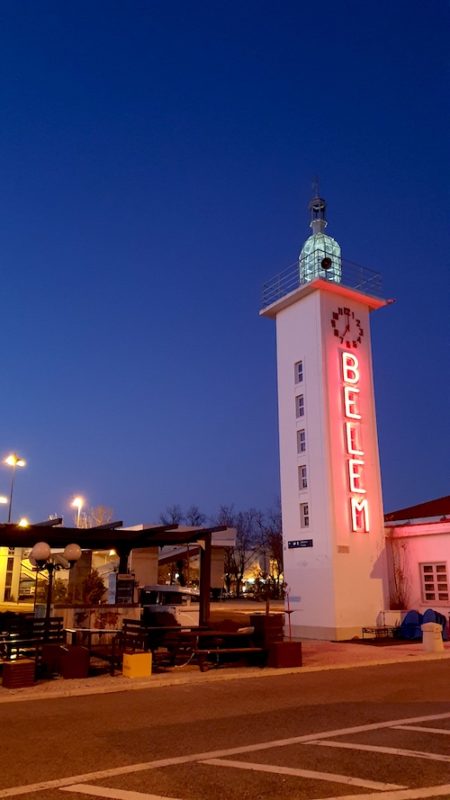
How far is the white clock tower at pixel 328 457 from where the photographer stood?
21953mm

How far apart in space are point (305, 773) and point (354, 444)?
17.9 m

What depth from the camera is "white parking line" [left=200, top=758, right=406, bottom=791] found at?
580cm

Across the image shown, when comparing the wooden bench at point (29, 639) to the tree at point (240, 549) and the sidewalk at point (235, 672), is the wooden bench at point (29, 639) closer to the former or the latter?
the sidewalk at point (235, 672)

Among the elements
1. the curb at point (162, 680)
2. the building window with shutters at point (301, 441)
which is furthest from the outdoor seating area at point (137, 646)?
the building window with shutters at point (301, 441)

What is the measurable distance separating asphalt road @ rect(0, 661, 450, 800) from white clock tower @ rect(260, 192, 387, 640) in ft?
33.9

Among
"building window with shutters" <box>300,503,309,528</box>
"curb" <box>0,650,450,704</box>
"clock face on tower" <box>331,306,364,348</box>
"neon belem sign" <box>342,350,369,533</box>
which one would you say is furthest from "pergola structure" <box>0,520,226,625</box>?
"clock face on tower" <box>331,306,364,348</box>

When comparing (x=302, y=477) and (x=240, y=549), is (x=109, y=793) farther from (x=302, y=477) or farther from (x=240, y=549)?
(x=240, y=549)

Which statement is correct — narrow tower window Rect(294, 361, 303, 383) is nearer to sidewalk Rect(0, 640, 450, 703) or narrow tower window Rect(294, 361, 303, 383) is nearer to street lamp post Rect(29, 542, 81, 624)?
sidewalk Rect(0, 640, 450, 703)

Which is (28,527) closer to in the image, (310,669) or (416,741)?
(310,669)

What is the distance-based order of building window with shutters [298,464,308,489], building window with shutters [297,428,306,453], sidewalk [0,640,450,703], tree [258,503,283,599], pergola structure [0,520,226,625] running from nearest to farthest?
sidewalk [0,640,450,703]
pergola structure [0,520,226,625]
building window with shutters [298,464,308,489]
building window with shutters [297,428,306,453]
tree [258,503,283,599]

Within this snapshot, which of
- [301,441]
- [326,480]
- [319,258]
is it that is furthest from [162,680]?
[319,258]

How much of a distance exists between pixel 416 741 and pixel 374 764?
1.27 metres

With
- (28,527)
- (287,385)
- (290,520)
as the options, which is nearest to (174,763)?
(28,527)

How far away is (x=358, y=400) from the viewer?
79.3 ft
